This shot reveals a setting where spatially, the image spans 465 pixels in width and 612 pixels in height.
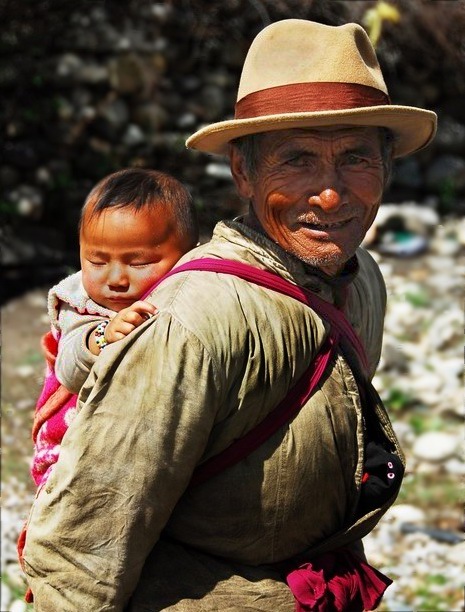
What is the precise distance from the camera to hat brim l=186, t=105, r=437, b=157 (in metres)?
2.39

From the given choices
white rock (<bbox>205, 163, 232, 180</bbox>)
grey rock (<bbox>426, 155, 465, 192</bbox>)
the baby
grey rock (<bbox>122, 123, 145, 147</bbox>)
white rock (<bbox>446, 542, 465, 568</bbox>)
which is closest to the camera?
the baby

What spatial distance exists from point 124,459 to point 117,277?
524mm

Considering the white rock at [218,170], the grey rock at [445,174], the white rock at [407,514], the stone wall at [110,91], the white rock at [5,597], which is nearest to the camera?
the white rock at [5,597]

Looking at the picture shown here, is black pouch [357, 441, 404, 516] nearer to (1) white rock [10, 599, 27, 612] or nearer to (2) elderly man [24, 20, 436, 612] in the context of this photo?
(2) elderly man [24, 20, 436, 612]

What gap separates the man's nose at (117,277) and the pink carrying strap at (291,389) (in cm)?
7

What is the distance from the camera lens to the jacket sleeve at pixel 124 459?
2254 millimetres

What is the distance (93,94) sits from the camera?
345 inches

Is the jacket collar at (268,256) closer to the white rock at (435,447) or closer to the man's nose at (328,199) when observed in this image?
the man's nose at (328,199)

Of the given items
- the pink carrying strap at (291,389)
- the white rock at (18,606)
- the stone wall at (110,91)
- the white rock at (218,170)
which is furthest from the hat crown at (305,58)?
the white rock at (218,170)

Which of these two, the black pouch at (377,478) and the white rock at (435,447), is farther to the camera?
the white rock at (435,447)

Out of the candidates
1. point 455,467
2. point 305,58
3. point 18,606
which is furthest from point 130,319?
point 455,467

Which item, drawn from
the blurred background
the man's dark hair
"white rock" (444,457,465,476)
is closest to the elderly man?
the man's dark hair

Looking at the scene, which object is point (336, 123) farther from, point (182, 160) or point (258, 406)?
point (182, 160)

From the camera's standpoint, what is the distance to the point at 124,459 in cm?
227
